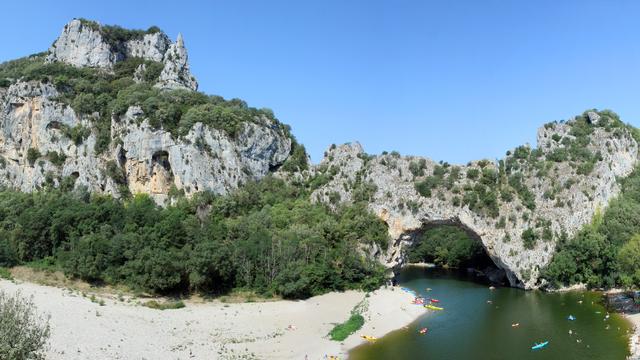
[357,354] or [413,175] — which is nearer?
[357,354]

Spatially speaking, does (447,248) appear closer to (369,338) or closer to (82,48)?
(369,338)

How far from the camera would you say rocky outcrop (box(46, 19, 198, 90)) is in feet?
333

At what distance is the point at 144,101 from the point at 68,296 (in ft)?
144

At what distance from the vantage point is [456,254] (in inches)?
3506

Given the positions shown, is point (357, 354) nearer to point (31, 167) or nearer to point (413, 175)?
point (413, 175)

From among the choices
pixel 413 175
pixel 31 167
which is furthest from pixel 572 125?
pixel 31 167

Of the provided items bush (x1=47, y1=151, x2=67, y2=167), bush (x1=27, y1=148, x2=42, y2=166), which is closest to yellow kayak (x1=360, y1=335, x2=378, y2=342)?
bush (x1=47, y1=151, x2=67, y2=167)

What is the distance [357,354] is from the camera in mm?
36438

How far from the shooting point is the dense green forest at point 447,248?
8725cm

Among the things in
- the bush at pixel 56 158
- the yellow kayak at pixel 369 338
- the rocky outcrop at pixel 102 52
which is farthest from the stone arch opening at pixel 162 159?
the yellow kayak at pixel 369 338

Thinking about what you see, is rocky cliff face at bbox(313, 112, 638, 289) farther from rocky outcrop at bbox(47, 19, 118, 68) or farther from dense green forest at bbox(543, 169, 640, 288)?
rocky outcrop at bbox(47, 19, 118, 68)

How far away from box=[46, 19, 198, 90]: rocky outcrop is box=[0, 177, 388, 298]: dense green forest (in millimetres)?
39001

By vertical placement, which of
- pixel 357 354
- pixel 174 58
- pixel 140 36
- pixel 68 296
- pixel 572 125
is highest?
pixel 140 36

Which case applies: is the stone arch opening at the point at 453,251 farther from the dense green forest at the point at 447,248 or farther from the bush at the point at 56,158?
the bush at the point at 56,158
